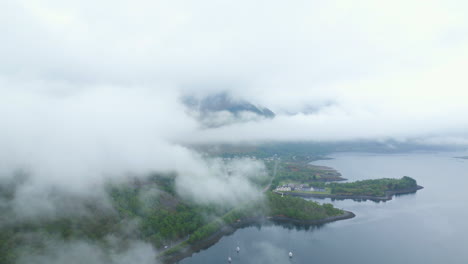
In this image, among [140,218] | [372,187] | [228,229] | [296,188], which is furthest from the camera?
[296,188]

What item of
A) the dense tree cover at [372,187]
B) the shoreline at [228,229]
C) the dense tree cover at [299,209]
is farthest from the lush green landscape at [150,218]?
the dense tree cover at [372,187]

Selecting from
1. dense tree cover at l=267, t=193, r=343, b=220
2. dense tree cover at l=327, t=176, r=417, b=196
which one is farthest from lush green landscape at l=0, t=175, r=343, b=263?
dense tree cover at l=327, t=176, r=417, b=196

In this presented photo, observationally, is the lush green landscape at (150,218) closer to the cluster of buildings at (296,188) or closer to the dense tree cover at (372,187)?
the cluster of buildings at (296,188)

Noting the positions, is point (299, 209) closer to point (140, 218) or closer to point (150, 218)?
point (150, 218)

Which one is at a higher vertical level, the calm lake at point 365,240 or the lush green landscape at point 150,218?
the lush green landscape at point 150,218

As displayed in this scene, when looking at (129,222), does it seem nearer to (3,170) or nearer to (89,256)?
(89,256)

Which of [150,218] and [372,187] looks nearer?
[150,218]

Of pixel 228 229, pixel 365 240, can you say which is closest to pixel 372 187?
pixel 365 240
